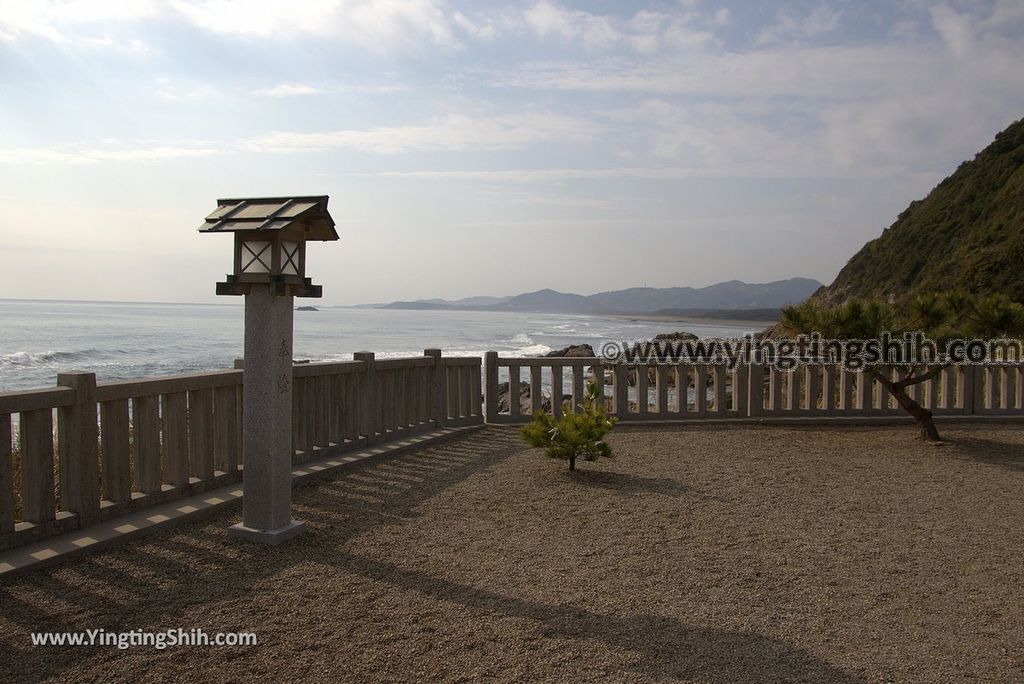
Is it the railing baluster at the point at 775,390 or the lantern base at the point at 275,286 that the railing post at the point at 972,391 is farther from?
the lantern base at the point at 275,286

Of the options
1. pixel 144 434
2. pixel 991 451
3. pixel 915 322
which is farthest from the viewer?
pixel 915 322

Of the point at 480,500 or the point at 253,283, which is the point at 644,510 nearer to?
the point at 480,500

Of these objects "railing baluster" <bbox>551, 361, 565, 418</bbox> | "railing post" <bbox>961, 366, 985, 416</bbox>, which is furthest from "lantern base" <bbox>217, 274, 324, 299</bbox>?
"railing post" <bbox>961, 366, 985, 416</bbox>

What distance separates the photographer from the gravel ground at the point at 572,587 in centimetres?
330

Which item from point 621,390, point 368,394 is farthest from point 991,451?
point 368,394

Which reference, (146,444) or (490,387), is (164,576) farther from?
(490,387)

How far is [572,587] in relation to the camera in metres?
4.19

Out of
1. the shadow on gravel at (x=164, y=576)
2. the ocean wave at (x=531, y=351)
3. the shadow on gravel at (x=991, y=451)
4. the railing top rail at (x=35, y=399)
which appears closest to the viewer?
the shadow on gravel at (x=164, y=576)

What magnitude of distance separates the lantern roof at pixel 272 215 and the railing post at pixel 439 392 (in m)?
4.12

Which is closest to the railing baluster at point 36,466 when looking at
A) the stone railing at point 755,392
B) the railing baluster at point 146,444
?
the railing baluster at point 146,444

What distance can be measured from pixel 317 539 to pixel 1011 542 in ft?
15.1

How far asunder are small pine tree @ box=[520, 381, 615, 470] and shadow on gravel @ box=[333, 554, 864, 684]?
10.5 feet

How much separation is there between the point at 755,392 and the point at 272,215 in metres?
7.47

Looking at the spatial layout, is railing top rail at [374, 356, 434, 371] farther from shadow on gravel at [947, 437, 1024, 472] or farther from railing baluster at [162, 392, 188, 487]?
shadow on gravel at [947, 437, 1024, 472]
